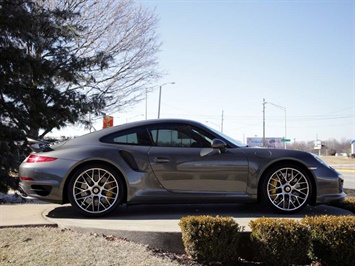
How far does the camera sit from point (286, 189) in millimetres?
5129

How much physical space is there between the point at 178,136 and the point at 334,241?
2274 millimetres

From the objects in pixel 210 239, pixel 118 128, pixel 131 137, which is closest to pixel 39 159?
pixel 118 128

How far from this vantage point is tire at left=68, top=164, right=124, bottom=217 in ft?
16.0

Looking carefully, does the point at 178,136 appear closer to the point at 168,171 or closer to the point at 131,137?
the point at 168,171

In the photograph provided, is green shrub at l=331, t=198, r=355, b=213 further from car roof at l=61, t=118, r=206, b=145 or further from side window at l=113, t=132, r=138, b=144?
side window at l=113, t=132, r=138, b=144

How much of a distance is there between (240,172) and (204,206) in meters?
1.01

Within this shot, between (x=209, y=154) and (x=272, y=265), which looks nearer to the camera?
(x=272, y=265)

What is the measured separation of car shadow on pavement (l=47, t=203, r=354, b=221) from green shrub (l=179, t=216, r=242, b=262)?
1.08 metres

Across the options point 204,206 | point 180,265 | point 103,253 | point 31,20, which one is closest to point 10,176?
point 31,20

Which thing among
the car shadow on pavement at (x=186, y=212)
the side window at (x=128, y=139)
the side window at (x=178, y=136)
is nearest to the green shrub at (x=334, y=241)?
the car shadow on pavement at (x=186, y=212)

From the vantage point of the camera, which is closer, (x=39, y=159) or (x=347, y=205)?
(x=39, y=159)

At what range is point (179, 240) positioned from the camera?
4031mm

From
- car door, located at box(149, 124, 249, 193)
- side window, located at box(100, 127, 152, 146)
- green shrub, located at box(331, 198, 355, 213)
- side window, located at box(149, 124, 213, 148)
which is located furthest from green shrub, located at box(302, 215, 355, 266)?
side window, located at box(100, 127, 152, 146)

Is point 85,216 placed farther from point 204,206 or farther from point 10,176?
point 10,176
